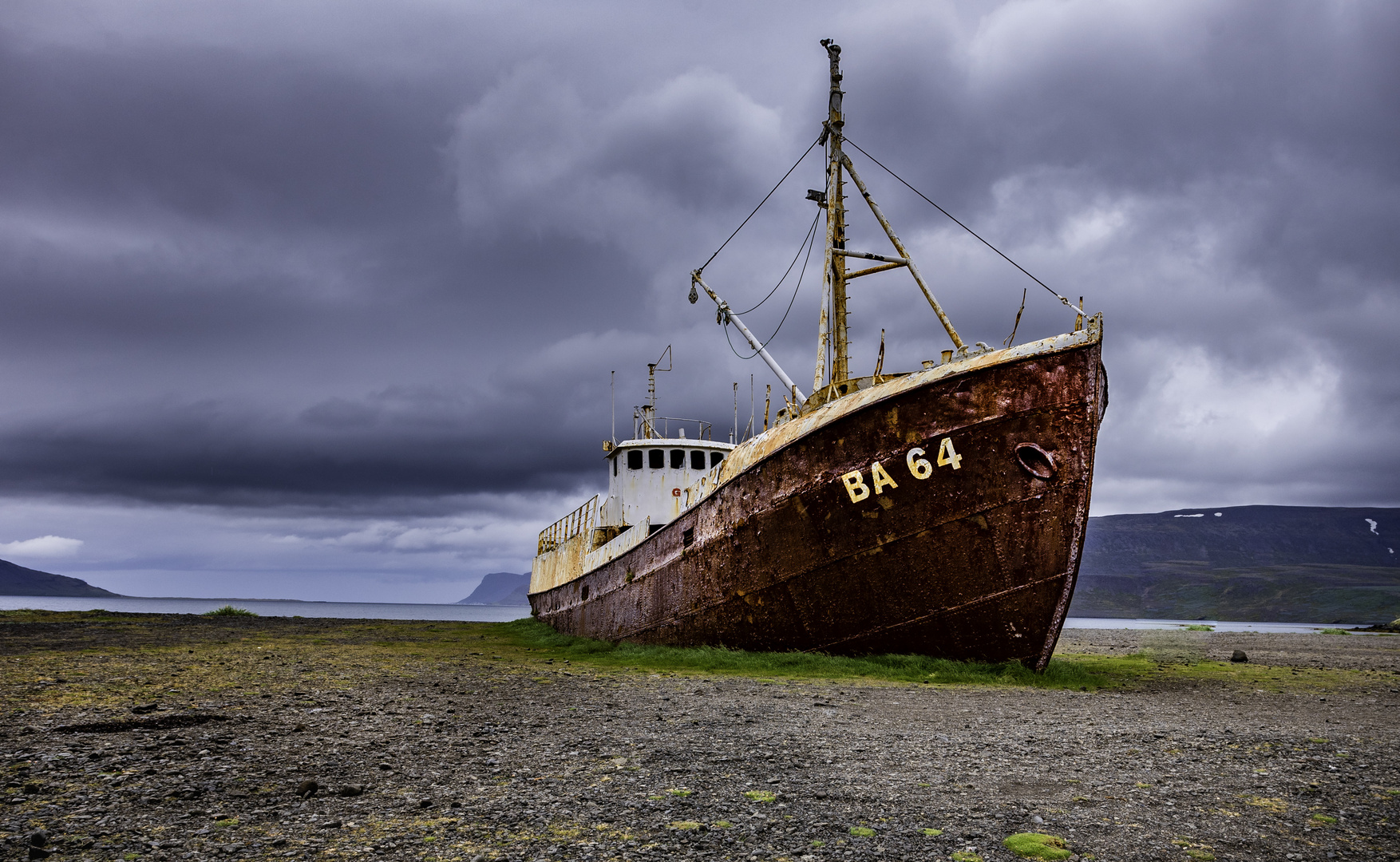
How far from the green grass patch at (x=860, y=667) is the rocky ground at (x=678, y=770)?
0.70 metres

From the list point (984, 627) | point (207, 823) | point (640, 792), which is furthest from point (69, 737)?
point (984, 627)

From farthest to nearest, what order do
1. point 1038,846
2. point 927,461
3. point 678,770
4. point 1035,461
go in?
point 927,461 → point 1035,461 → point 678,770 → point 1038,846

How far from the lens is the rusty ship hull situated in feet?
33.0

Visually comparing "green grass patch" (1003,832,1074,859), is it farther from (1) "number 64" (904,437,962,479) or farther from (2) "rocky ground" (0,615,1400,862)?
(1) "number 64" (904,437,962,479)

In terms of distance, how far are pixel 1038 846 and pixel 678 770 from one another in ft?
7.76

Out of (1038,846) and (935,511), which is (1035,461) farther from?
(1038,846)

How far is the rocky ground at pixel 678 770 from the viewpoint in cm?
369

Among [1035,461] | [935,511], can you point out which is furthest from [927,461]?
[1035,461]

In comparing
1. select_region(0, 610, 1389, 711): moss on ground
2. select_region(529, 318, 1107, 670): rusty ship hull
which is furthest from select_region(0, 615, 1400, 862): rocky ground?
select_region(529, 318, 1107, 670): rusty ship hull

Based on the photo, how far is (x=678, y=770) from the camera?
516cm

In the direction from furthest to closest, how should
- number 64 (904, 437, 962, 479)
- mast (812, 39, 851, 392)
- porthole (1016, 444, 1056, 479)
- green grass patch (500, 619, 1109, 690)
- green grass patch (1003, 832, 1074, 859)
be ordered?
mast (812, 39, 851, 392) → green grass patch (500, 619, 1109, 690) → number 64 (904, 437, 962, 479) → porthole (1016, 444, 1056, 479) → green grass patch (1003, 832, 1074, 859)

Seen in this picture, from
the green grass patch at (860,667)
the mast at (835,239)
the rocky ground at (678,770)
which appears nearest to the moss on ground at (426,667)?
the green grass patch at (860,667)

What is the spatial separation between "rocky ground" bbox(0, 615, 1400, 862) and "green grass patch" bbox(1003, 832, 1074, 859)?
3.3 inches

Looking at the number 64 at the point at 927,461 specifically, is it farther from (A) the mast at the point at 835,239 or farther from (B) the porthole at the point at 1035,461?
(A) the mast at the point at 835,239
